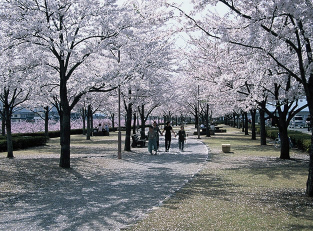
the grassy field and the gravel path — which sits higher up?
the grassy field

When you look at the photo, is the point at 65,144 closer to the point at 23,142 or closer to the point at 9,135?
the point at 9,135

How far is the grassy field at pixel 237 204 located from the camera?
20.2ft

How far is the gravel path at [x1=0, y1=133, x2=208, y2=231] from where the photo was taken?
6.70 m

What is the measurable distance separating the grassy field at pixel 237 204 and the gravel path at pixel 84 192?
0.53m

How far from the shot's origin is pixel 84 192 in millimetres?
9680

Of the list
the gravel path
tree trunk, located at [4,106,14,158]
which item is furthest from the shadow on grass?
tree trunk, located at [4,106,14,158]

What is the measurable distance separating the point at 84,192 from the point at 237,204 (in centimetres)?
425

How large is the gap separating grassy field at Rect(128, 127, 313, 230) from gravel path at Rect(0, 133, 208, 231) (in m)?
0.53

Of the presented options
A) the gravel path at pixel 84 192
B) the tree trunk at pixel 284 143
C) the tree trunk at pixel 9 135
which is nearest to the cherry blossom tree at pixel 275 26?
the gravel path at pixel 84 192

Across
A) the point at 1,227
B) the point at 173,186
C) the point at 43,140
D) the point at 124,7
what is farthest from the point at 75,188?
the point at 43,140

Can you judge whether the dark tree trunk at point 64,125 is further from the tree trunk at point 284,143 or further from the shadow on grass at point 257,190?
the tree trunk at point 284,143

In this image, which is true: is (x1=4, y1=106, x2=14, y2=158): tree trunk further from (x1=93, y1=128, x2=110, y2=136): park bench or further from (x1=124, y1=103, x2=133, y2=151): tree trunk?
(x1=93, y1=128, x2=110, y2=136): park bench

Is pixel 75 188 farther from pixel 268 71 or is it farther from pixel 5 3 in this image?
pixel 268 71

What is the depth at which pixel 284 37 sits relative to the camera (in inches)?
342
